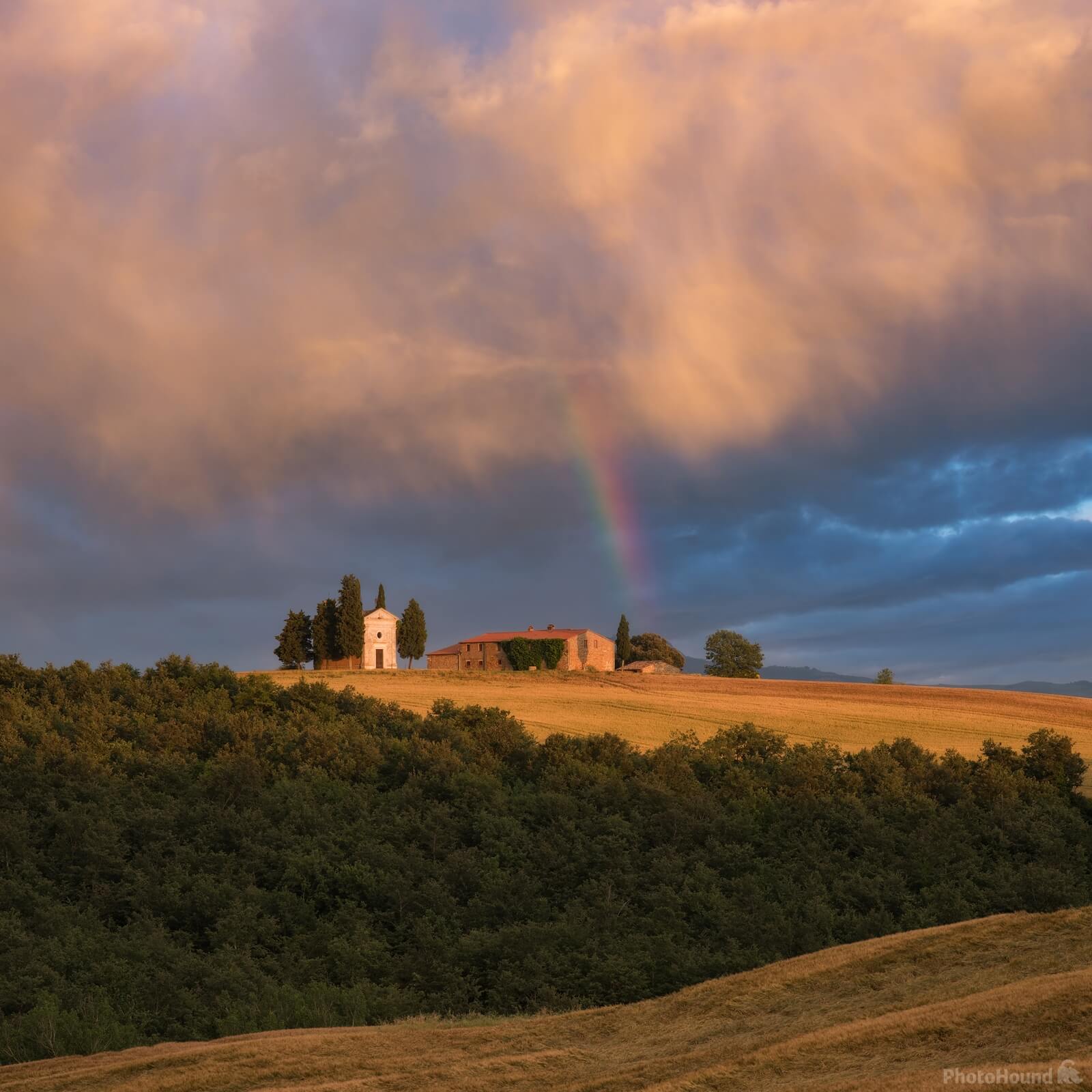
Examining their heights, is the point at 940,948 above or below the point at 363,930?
above

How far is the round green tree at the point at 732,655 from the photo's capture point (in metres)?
138

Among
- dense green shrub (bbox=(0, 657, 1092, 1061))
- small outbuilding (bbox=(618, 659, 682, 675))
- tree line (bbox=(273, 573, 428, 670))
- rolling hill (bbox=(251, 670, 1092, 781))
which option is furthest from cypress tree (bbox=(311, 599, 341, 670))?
dense green shrub (bbox=(0, 657, 1092, 1061))

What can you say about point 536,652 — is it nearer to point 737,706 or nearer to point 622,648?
point 622,648

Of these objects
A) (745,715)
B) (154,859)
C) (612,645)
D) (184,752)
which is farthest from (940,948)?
(612,645)

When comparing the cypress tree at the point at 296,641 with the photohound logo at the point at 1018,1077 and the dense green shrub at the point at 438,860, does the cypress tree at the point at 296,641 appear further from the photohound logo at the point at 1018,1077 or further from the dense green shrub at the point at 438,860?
the photohound logo at the point at 1018,1077

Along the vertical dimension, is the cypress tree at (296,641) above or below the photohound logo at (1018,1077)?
above

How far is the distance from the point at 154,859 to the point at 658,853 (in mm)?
13716

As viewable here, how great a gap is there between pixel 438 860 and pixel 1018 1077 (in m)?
23.9

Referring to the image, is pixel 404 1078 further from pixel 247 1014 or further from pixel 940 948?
pixel 247 1014

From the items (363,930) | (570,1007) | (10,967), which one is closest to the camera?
(570,1007)

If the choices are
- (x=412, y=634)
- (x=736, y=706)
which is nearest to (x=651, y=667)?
(x=412, y=634)

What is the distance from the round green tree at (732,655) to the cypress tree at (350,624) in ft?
172

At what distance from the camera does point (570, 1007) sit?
66.7 ft

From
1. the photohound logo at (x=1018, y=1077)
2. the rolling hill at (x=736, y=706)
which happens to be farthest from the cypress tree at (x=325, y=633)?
the photohound logo at (x=1018, y=1077)
